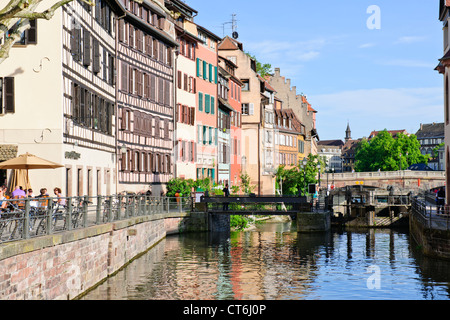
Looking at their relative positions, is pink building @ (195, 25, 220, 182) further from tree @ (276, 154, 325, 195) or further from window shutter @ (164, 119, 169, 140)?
tree @ (276, 154, 325, 195)

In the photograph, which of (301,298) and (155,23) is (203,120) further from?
(301,298)

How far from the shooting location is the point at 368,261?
108 feet

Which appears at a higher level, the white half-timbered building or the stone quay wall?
the white half-timbered building

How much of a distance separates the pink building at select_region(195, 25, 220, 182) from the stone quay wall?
25722 millimetres

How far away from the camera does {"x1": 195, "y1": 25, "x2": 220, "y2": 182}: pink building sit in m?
57.2

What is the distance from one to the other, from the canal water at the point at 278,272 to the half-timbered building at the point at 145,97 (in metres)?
5.36

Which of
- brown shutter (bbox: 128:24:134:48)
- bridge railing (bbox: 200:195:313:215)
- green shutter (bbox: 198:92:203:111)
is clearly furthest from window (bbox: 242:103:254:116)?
brown shutter (bbox: 128:24:134:48)

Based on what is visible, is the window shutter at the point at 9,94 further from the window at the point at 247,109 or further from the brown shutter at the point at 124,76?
the window at the point at 247,109

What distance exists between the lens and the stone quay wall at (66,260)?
15.0m

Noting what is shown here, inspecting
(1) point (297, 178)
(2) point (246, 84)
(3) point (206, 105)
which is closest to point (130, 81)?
(3) point (206, 105)

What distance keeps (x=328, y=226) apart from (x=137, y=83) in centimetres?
1604

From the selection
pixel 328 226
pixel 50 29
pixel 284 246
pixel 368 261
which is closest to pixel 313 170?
pixel 328 226

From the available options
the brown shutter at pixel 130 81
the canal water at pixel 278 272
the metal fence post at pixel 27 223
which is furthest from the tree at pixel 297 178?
the metal fence post at pixel 27 223

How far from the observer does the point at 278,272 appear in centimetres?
2875
